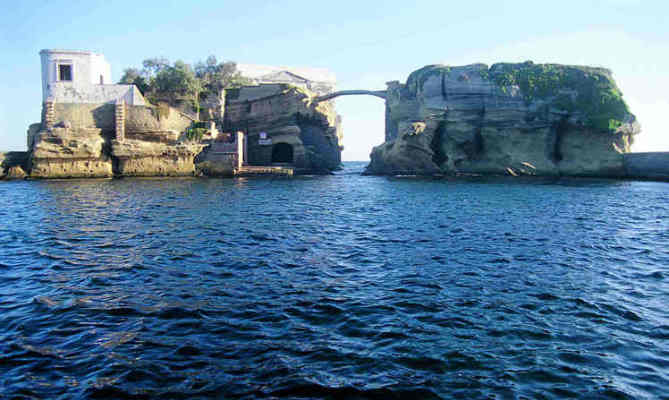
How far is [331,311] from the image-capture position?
827 centimetres

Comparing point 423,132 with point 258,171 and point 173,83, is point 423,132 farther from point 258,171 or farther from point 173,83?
point 173,83

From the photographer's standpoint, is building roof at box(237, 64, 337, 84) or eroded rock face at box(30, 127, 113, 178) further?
building roof at box(237, 64, 337, 84)

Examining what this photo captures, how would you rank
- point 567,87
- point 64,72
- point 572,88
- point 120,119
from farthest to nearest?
point 567,87 → point 572,88 → point 64,72 → point 120,119

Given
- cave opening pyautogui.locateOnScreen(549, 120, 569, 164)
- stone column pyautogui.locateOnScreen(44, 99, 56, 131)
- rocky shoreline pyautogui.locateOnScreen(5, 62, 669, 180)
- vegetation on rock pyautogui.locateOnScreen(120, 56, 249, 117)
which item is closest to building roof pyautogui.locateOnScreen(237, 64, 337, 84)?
vegetation on rock pyautogui.locateOnScreen(120, 56, 249, 117)

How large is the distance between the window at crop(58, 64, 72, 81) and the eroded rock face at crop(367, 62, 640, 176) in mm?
41288

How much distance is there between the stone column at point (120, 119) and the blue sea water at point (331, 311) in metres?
33.9

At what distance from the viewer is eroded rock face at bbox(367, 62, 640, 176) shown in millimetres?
52375

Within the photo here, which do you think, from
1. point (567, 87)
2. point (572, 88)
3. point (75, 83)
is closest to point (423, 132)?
point (567, 87)

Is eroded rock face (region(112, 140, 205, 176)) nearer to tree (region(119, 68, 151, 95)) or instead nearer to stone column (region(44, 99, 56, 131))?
stone column (region(44, 99, 56, 131))

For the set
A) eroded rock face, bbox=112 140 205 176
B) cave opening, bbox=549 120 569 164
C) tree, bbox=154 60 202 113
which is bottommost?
eroded rock face, bbox=112 140 205 176

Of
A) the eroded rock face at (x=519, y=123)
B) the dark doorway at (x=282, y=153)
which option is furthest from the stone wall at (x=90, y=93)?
the eroded rock face at (x=519, y=123)

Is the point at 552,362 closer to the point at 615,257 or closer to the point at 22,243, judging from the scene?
the point at 615,257

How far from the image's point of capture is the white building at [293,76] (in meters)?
87.2

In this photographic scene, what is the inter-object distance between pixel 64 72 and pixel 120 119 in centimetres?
969
